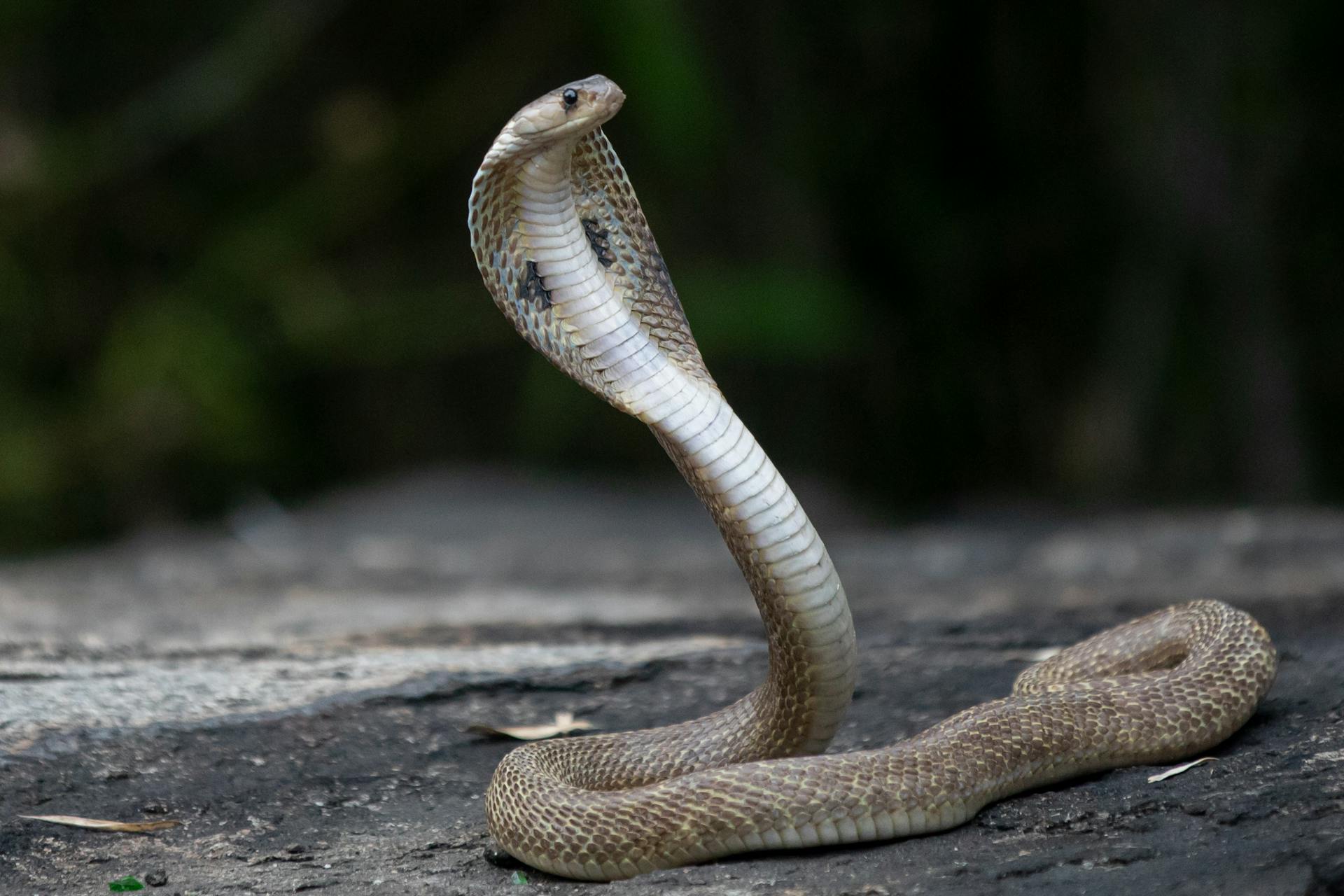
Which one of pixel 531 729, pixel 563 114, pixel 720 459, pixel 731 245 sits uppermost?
pixel 731 245

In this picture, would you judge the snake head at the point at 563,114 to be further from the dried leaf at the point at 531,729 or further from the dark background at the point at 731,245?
the dark background at the point at 731,245

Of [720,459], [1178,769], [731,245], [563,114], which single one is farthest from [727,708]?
[731,245]

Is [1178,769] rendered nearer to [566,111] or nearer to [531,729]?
[531,729]

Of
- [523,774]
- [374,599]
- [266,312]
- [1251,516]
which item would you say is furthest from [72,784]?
[266,312]

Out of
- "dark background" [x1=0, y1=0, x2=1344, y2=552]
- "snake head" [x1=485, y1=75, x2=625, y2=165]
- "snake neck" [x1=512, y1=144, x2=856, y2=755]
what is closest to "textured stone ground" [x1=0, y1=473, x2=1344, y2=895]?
"snake neck" [x1=512, y1=144, x2=856, y2=755]

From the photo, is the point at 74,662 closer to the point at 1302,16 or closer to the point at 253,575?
the point at 253,575

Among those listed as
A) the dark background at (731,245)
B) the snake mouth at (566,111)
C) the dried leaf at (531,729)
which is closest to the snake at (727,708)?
the snake mouth at (566,111)

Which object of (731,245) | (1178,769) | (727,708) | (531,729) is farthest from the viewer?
(731,245)
